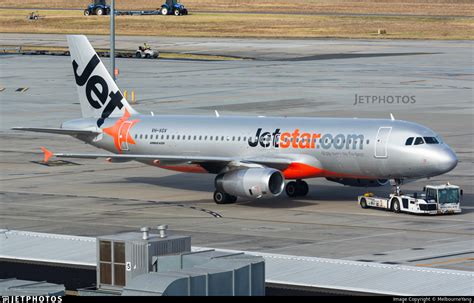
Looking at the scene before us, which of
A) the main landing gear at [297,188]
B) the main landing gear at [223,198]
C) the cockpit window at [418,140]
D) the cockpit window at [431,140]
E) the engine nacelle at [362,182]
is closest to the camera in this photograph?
the cockpit window at [418,140]

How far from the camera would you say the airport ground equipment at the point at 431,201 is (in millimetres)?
53031

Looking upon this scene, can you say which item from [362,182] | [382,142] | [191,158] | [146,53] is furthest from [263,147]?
[146,53]

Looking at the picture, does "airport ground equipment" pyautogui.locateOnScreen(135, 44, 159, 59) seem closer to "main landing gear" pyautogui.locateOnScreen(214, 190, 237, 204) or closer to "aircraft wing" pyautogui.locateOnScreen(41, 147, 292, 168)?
"aircraft wing" pyautogui.locateOnScreen(41, 147, 292, 168)

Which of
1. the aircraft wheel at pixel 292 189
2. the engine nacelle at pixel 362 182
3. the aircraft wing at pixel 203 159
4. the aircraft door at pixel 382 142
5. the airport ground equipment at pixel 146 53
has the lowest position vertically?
the aircraft wheel at pixel 292 189

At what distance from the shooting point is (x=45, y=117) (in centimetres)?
9588

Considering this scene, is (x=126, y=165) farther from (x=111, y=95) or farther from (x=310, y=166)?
(x=310, y=166)

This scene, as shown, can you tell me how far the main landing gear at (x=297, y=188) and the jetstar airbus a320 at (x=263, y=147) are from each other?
2.0 inches

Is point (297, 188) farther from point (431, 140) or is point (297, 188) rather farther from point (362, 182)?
point (431, 140)

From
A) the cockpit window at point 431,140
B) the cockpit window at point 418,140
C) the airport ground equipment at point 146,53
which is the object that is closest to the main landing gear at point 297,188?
the cockpit window at point 418,140

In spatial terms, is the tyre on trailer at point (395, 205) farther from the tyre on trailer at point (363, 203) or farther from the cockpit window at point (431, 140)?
the cockpit window at point (431, 140)

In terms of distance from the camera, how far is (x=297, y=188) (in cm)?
5900

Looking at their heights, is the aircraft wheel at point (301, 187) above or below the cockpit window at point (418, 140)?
below

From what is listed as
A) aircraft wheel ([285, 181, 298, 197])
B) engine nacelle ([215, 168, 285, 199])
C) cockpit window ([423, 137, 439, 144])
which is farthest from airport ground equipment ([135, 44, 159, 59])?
cockpit window ([423, 137, 439, 144])

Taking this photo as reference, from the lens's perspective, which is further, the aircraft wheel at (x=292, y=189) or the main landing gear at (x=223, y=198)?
the aircraft wheel at (x=292, y=189)
